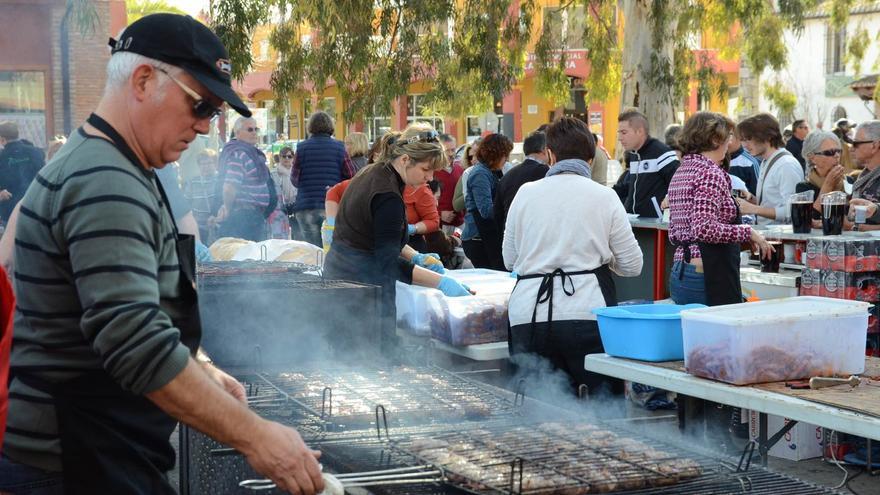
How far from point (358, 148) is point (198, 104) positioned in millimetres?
9924

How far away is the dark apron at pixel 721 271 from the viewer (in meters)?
5.93

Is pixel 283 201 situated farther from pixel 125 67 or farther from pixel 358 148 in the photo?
pixel 125 67

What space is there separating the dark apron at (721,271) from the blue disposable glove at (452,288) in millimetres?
1368

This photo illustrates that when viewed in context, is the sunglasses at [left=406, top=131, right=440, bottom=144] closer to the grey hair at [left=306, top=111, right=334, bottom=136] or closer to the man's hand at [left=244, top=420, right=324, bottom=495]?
the man's hand at [left=244, top=420, right=324, bottom=495]

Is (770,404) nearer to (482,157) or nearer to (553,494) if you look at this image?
(553,494)

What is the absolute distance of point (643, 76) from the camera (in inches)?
597

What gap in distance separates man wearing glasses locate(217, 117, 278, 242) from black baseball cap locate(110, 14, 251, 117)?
786 centimetres

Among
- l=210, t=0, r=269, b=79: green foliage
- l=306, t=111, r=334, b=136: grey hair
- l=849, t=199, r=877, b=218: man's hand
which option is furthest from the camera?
l=210, t=0, r=269, b=79: green foliage

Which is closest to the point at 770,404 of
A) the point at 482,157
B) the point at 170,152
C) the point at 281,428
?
the point at 281,428

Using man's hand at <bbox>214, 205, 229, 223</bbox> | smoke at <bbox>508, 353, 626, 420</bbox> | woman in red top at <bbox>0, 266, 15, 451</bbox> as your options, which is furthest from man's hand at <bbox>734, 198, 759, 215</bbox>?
woman in red top at <bbox>0, 266, 15, 451</bbox>

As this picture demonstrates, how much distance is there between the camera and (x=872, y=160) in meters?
7.38

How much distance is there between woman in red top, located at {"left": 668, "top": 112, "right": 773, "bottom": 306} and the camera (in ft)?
19.2

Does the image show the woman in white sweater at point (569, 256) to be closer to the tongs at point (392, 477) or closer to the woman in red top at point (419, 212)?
the tongs at point (392, 477)

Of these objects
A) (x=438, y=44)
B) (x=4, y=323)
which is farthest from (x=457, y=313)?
(x=438, y=44)
